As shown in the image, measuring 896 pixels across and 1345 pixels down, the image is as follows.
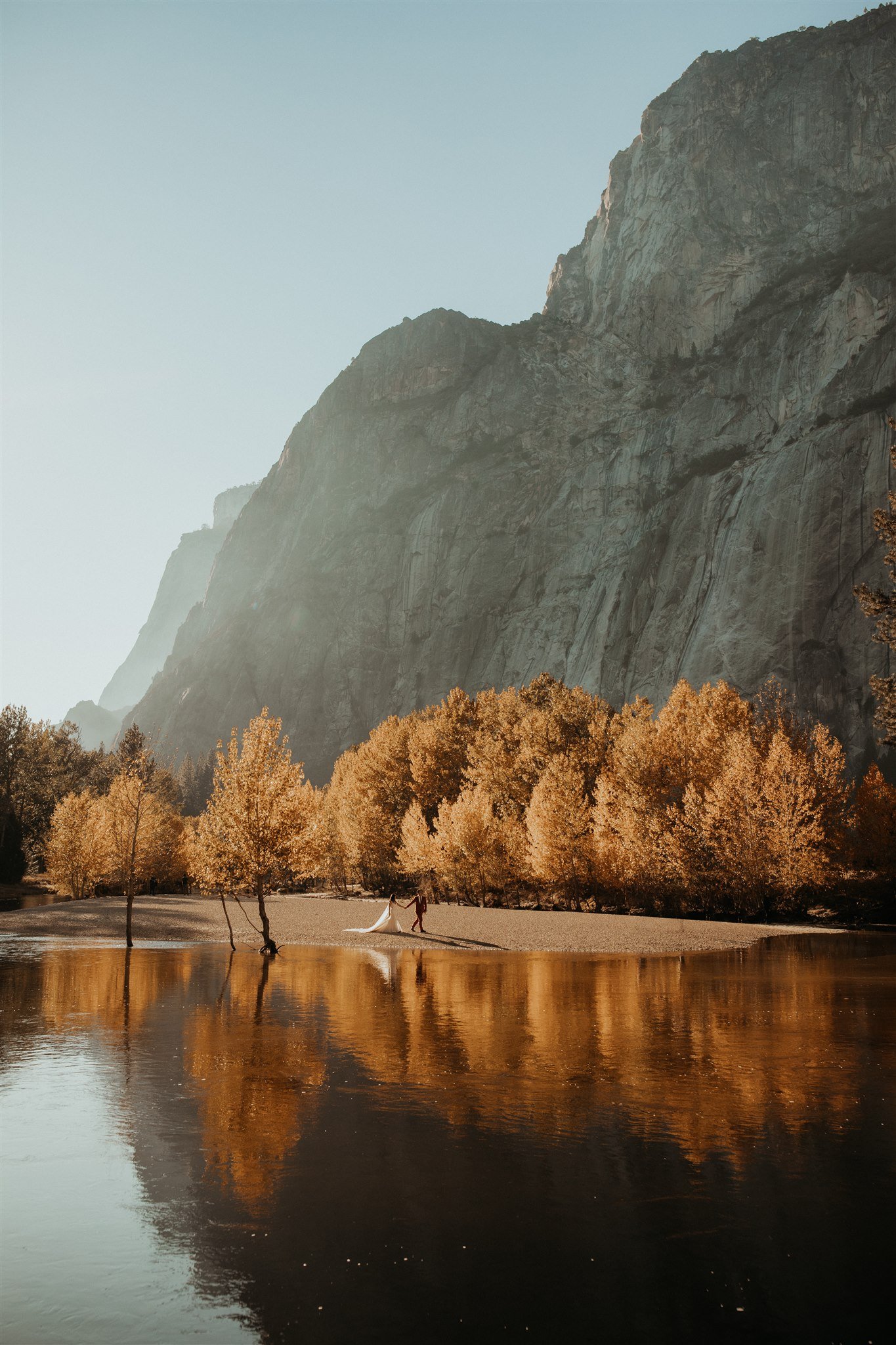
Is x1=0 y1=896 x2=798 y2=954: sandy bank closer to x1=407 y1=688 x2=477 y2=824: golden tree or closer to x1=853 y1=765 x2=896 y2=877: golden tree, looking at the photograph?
x1=853 y1=765 x2=896 y2=877: golden tree

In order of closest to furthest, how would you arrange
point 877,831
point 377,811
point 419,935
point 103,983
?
point 103,983
point 419,935
point 877,831
point 377,811

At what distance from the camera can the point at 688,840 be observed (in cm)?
4956

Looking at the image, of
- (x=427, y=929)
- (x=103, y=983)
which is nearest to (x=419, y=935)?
(x=427, y=929)

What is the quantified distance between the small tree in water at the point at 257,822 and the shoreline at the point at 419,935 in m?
6.00

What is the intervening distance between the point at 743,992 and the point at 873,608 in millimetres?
27762

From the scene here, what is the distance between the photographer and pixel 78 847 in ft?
195

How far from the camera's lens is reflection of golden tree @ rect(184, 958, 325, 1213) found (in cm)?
1034

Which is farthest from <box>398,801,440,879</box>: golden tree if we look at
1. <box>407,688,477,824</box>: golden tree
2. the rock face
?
the rock face

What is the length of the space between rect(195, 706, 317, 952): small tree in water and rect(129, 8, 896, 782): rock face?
76.3 metres

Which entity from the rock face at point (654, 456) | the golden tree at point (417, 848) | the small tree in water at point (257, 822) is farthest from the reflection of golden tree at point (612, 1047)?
the rock face at point (654, 456)

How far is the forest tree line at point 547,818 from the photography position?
32.6 m

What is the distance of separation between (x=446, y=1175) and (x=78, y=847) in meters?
55.5

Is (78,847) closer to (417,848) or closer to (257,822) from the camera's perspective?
(417,848)

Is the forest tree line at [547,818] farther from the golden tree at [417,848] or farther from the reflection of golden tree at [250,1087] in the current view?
the reflection of golden tree at [250,1087]
